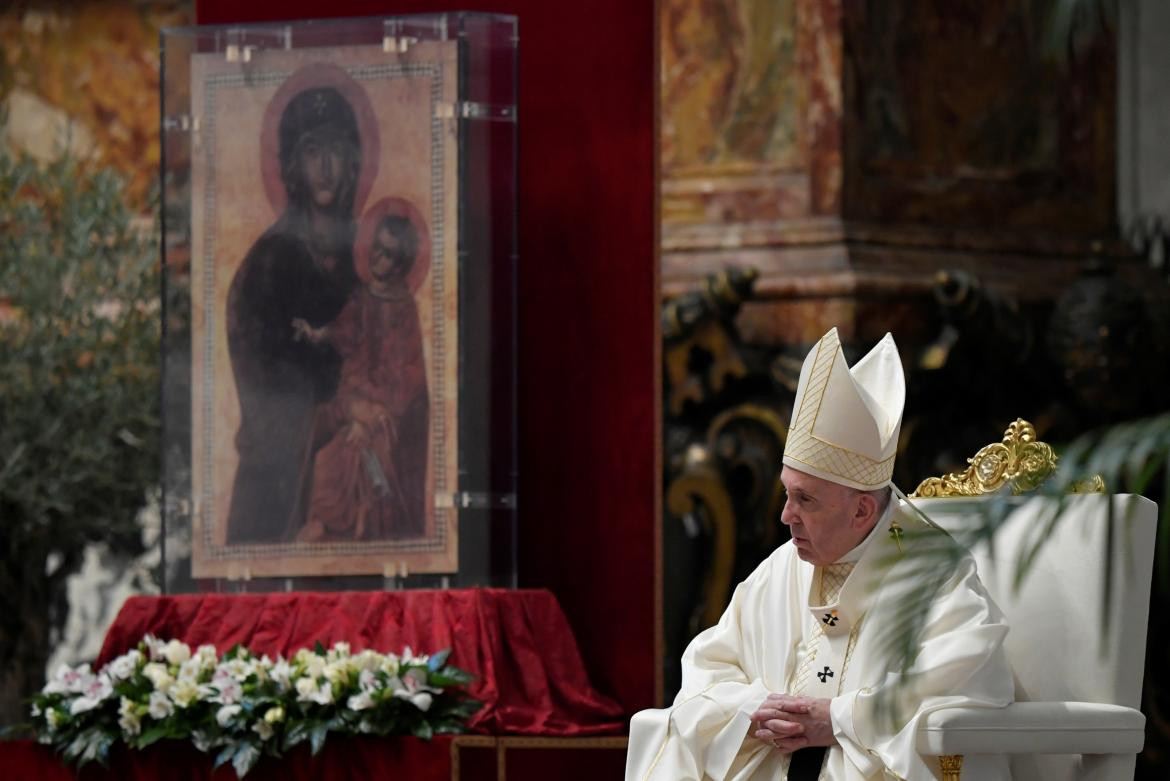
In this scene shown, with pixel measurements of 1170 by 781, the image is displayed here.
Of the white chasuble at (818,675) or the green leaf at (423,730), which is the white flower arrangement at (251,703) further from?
the white chasuble at (818,675)

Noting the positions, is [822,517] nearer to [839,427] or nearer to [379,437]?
[839,427]

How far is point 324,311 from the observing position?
19.5 ft

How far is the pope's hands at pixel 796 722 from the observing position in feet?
12.5

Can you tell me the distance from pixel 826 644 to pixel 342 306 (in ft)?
7.77

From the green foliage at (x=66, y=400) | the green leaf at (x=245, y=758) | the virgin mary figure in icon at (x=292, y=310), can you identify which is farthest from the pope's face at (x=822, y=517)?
the green foliage at (x=66, y=400)

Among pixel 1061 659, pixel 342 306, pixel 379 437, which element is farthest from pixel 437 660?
pixel 1061 659

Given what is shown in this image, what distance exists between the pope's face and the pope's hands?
31cm

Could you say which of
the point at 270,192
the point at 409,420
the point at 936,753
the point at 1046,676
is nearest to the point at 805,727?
the point at 936,753

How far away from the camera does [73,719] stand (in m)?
5.46

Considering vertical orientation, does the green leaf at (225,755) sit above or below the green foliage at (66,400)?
below

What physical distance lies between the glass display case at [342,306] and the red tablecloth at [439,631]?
0.33 ft

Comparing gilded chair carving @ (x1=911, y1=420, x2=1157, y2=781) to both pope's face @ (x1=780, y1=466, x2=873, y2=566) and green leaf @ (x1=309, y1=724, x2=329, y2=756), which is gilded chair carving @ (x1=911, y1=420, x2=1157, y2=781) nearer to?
pope's face @ (x1=780, y1=466, x2=873, y2=566)

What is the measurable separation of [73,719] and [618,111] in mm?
2569

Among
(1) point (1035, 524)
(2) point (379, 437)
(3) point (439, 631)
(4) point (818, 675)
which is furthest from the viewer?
(2) point (379, 437)
